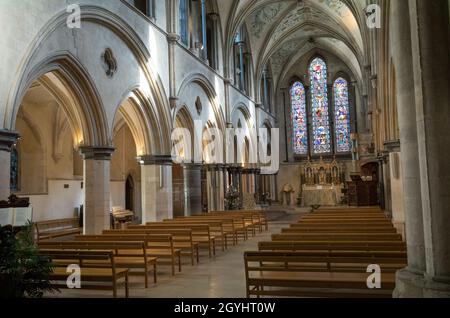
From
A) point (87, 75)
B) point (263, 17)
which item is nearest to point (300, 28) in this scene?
point (263, 17)

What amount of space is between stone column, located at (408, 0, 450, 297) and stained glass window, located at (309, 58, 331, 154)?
94.3 feet

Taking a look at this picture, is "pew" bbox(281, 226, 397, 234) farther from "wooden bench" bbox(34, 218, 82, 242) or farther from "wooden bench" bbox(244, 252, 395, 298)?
"wooden bench" bbox(34, 218, 82, 242)

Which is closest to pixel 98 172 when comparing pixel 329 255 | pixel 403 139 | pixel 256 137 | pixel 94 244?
pixel 94 244

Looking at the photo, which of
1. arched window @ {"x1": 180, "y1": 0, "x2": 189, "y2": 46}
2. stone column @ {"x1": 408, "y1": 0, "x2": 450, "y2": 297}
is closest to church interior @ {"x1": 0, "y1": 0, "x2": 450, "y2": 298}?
stone column @ {"x1": 408, "y1": 0, "x2": 450, "y2": 297}

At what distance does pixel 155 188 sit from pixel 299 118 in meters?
20.9

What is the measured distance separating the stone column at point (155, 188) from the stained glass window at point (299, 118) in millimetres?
19836

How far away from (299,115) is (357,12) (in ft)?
46.2

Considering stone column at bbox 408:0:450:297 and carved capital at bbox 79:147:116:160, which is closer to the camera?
stone column at bbox 408:0:450:297

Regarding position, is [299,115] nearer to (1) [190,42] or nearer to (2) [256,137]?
(2) [256,137]

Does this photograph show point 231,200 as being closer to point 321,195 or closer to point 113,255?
point 321,195

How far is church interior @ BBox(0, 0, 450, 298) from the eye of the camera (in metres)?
4.67

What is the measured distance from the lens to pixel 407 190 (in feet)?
15.1

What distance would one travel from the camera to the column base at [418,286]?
11.8 ft

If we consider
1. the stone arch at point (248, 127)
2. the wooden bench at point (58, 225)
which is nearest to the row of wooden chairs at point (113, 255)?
the wooden bench at point (58, 225)
